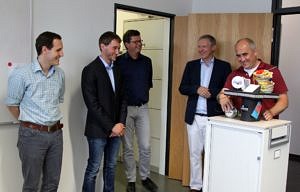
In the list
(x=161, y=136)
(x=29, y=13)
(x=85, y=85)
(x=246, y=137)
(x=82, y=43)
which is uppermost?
(x=29, y=13)

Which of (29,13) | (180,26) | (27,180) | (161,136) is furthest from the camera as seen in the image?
(161,136)

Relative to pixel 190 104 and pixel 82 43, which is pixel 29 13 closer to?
pixel 82 43

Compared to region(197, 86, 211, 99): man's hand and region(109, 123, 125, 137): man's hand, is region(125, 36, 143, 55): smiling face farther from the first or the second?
region(109, 123, 125, 137): man's hand

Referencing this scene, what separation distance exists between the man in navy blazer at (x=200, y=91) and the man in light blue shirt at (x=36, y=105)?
4.68ft

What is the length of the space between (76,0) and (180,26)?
1.34 m

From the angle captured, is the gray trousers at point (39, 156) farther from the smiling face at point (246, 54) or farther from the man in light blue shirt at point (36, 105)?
the smiling face at point (246, 54)

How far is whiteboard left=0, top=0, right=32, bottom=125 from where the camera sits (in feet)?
8.54

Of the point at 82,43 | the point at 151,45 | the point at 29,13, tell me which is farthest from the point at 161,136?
the point at 29,13

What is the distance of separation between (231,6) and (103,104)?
2.01 meters

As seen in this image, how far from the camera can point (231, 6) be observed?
13.1ft

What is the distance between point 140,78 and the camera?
356 cm

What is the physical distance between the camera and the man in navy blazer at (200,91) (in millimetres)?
3402

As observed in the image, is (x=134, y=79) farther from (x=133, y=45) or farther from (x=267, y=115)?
(x=267, y=115)

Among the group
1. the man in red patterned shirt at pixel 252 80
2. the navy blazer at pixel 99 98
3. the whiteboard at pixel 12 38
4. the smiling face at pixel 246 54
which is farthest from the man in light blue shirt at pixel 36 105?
the smiling face at pixel 246 54
